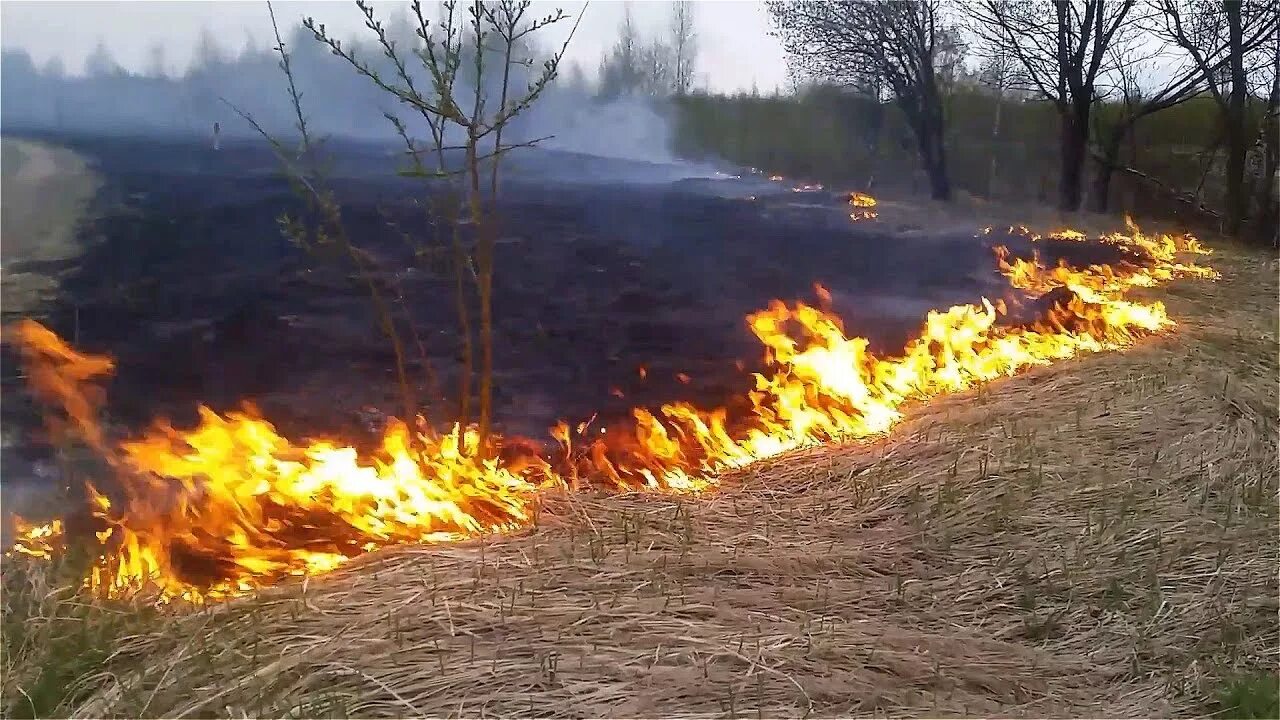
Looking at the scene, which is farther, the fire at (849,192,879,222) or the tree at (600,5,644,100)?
the fire at (849,192,879,222)

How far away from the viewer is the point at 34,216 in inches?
135

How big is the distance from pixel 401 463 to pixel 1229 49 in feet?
25.2

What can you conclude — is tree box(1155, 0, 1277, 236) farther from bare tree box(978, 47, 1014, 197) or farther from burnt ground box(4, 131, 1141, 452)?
burnt ground box(4, 131, 1141, 452)

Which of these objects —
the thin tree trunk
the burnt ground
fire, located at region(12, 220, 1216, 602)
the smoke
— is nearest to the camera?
fire, located at region(12, 220, 1216, 602)

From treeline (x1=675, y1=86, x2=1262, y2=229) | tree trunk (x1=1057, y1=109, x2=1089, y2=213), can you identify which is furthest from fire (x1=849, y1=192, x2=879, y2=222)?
tree trunk (x1=1057, y1=109, x2=1089, y2=213)

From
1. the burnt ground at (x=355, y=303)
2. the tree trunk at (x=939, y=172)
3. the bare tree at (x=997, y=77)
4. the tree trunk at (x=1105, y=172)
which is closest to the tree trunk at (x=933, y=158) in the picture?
the tree trunk at (x=939, y=172)

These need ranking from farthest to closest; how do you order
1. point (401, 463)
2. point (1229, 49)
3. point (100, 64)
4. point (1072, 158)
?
point (1072, 158) → point (1229, 49) → point (100, 64) → point (401, 463)

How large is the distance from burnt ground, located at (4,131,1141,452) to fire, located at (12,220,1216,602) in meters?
0.24

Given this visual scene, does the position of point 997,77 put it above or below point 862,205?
above

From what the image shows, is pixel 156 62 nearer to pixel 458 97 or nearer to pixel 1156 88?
pixel 458 97

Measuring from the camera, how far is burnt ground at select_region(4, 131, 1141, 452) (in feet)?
12.3

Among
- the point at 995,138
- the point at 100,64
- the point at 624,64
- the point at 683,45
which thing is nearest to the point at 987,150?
the point at 995,138

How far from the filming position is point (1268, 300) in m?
6.20

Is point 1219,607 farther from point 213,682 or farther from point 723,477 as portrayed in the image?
point 213,682
